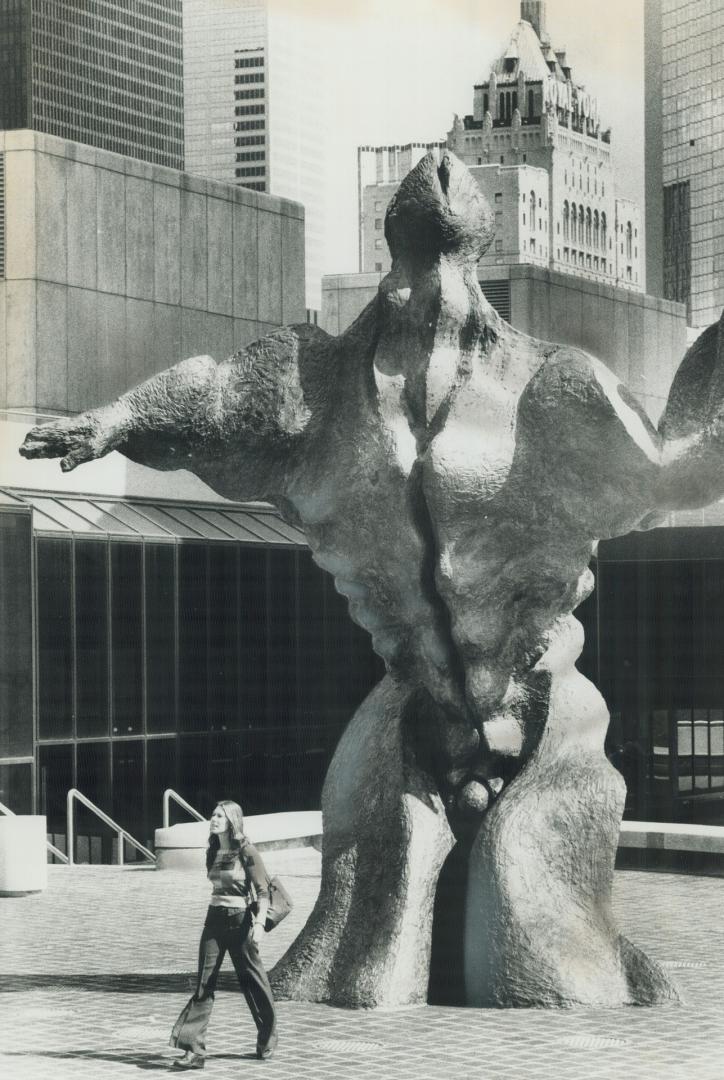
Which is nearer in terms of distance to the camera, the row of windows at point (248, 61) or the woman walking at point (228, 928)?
the woman walking at point (228, 928)

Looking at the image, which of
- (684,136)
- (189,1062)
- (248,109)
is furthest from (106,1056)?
(248,109)

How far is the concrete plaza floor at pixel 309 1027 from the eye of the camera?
9172 mm

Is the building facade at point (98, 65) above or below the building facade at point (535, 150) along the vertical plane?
above

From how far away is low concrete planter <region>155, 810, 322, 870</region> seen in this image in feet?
61.3

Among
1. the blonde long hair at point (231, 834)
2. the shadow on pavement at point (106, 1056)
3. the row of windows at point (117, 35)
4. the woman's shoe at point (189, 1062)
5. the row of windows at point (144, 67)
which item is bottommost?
the shadow on pavement at point (106, 1056)

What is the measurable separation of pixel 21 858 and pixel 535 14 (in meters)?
8.98

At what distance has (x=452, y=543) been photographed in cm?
1098

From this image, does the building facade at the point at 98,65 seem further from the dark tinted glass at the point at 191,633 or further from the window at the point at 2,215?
the dark tinted glass at the point at 191,633

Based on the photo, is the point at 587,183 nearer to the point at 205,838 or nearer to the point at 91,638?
the point at 205,838

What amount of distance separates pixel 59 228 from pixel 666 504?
24.2 metres

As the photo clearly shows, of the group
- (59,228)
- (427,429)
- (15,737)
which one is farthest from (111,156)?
(427,429)

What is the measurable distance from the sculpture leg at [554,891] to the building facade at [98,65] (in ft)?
22.0

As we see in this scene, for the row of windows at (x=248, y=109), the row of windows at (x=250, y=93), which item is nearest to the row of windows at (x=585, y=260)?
the row of windows at (x=248, y=109)

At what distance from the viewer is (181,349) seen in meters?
35.8
